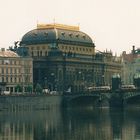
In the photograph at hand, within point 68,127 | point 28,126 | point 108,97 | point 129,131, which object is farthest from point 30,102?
point 129,131

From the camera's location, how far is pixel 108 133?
11462 cm

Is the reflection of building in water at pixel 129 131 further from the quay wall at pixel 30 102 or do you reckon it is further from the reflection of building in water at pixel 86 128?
the quay wall at pixel 30 102

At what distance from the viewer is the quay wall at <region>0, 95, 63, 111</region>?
174 metres

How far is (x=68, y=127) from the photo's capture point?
12625 centimetres

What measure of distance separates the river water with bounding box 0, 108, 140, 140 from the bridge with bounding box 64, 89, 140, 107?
25.7m

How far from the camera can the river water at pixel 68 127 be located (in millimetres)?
111250

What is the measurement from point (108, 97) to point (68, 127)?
62.6 metres

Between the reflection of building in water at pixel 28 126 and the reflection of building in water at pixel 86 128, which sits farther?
the reflection of building in water at pixel 28 126

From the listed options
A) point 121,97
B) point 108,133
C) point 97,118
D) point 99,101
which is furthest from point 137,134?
point 99,101

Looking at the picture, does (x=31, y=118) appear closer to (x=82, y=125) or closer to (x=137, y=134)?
(x=82, y=125)

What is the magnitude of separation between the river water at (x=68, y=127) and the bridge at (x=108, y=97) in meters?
25.7

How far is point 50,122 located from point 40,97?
162 ft

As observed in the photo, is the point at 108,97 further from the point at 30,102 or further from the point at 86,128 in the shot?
the point at 86,128

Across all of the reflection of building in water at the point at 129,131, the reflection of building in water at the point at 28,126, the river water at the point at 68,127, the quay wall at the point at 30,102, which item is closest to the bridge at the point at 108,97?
the quay wall at the point at 30,102
